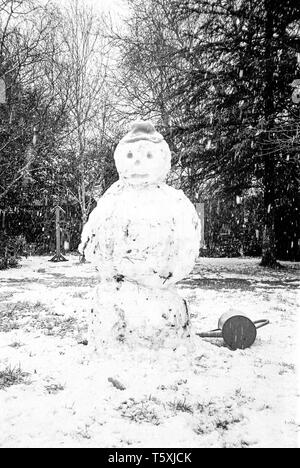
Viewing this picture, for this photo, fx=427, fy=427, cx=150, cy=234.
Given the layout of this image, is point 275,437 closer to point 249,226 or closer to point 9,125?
point 9,125

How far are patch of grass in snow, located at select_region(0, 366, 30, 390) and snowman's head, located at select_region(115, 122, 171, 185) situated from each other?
2.21 metres

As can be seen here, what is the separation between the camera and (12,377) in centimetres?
397

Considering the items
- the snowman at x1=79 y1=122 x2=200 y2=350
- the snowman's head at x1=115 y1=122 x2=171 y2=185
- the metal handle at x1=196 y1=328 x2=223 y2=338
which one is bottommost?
the metal handle at x1=196 y1=328 x2=223 y2=338

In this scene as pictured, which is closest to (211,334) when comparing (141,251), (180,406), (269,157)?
(141,251)

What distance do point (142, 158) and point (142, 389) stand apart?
7.56 feet

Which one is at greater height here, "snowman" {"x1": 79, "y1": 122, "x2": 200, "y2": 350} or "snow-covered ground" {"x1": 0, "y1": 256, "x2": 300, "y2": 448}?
"snowman" {"x1": 79, "y1": 122, "x2": 200, "y2": 350}

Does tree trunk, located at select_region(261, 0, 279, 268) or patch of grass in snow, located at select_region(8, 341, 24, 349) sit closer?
patch of grass in snow, located at select_region(8, 341, 24, 349)

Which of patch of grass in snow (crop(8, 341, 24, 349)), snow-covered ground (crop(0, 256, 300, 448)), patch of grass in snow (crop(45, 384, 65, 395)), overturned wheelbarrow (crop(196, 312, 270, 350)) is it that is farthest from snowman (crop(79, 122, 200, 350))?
patch of grass in snow (crop(8, 341, 24, 349))

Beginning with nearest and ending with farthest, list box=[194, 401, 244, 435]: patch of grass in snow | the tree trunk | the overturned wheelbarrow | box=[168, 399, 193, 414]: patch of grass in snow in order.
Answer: box=[194, 401, 244, 435]: patch of grass in snow
box=[168, 399, 193, 414]: patch of grass in snow
the overturned wheelbarrow
the tree trunk

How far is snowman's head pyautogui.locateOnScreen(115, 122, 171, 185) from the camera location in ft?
14.9

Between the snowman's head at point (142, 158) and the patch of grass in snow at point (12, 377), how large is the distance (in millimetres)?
2212

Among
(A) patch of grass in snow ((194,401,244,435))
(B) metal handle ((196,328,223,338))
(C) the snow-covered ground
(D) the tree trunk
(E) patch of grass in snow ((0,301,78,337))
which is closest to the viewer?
(C) the snow-covered ground

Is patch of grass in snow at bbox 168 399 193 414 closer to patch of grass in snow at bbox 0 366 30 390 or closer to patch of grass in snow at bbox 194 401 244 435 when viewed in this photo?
patch of grass in snow at bbox 194 401 244 435

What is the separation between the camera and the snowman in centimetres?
433
